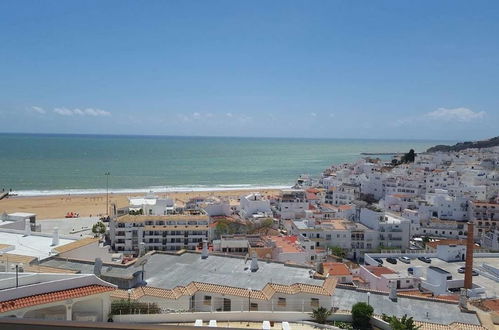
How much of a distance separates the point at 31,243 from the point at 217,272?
31.7 ft

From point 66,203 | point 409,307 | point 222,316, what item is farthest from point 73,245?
point 66,203

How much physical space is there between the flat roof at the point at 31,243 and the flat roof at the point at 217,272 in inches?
191

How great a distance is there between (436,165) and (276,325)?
7840 cm

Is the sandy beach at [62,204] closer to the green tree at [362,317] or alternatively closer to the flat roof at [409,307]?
the flat roof at [409,307]

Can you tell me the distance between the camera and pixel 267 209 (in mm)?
47125

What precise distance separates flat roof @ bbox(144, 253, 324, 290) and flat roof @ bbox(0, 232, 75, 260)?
4849 mm

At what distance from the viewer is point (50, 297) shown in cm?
943

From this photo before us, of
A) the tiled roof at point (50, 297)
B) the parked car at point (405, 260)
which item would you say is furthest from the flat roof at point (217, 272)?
the parked car at point (405, 260)

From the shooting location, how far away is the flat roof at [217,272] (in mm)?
15625

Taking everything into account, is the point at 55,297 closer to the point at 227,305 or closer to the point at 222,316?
the point at 222,316

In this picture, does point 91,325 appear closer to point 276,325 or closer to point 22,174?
point 276,325

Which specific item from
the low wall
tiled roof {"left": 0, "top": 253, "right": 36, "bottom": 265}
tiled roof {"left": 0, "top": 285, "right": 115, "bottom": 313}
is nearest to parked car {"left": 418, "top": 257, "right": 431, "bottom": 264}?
the low wall

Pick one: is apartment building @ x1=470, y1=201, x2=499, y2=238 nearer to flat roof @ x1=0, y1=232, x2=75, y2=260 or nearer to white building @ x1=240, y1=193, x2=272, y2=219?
white building @ x1=240, y1=193, x2=272, y2=219

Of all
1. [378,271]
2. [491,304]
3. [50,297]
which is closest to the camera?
[50,297]
